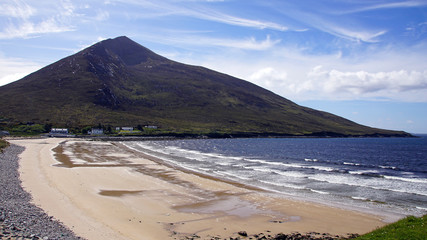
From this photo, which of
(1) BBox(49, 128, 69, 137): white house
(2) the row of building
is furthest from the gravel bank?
(2) the row of building

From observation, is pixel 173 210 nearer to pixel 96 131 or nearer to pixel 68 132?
pixel 96 131

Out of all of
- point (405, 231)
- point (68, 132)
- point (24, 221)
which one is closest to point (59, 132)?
point (68, 132)

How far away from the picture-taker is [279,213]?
24.2 meters

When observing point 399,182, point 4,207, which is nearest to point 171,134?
point 399,182

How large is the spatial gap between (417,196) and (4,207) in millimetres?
34517

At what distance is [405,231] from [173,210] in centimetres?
1569

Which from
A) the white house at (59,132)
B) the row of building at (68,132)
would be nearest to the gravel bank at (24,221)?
the white house at (59,132)

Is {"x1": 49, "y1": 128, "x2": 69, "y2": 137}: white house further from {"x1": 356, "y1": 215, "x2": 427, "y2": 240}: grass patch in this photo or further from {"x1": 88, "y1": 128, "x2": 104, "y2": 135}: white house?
{"x1": 356, "y1": 215, "x2": 427, "y2": 240}: grass patch

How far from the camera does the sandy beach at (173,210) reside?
19.3 metres

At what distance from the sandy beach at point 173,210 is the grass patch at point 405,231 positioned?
4.93m

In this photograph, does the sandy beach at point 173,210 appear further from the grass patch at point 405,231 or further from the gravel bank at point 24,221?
the grass patch at point 405,231

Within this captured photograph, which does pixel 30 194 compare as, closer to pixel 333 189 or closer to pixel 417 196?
pixel 333 189

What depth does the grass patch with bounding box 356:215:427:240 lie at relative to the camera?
13.3 m

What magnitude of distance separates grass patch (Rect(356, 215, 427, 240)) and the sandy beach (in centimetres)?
493
